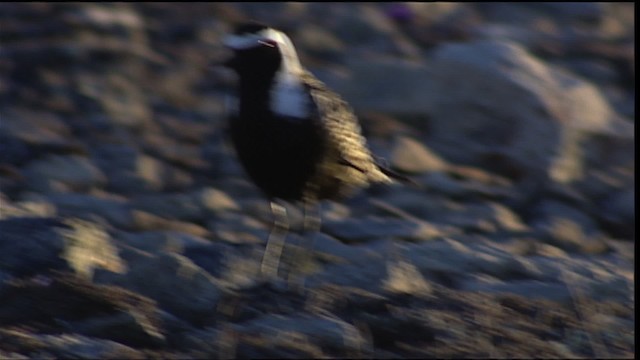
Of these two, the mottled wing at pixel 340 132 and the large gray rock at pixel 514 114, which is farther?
the large gray rock at pixel 514 114

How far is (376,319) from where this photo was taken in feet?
16.5

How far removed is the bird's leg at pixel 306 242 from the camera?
547 cm

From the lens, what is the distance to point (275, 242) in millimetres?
5902

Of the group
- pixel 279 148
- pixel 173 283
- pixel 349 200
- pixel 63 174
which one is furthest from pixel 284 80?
pixel 63 174

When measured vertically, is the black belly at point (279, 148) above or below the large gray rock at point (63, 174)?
below

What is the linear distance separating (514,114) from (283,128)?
2.93 meters

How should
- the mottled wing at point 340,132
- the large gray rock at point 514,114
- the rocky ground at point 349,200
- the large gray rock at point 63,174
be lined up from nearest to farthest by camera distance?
the rocky ground at point 349,200, the mottled wing at point 340,132, the large gray rock at point 63,174, the large gray rock at point 514,114

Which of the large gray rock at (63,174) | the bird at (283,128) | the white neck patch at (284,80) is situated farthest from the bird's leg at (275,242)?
the large gray rock at (63,174)

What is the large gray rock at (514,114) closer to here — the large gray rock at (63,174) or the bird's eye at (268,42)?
the large gray rock at (63,174)

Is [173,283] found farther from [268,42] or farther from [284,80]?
[268,42]

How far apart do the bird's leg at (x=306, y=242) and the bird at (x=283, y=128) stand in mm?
26

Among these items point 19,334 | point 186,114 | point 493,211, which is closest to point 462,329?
point 19,334

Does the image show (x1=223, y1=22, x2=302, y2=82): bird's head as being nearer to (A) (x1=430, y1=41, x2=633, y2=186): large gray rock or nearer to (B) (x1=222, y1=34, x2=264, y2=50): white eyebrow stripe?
(B) (x1=222, y1=34, x2=264, y2=50): white eyebrow stripe

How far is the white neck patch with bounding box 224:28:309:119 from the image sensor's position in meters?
5.48
